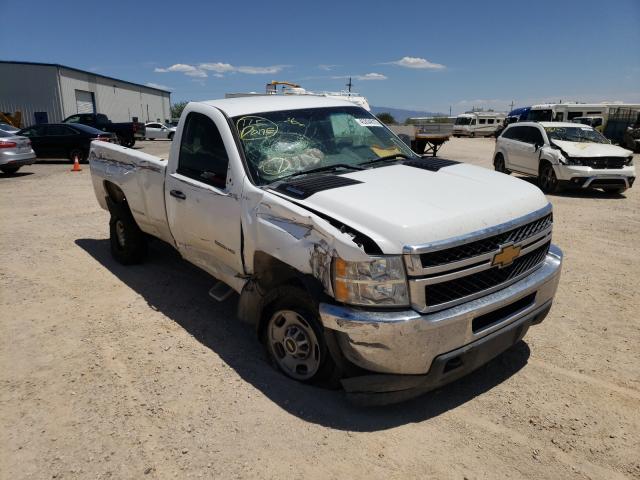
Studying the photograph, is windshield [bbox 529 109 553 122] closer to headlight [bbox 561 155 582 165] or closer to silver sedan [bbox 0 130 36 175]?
headlight [bbox 561 155 582 165]

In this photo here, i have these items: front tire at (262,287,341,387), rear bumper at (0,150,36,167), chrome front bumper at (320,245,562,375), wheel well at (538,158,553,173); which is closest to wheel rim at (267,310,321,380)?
front tire at (262,287,341,387)

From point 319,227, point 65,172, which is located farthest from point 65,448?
point 65,172

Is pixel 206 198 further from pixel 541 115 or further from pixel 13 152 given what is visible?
pixel 541 115

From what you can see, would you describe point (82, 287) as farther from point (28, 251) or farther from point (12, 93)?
point (12, 93)

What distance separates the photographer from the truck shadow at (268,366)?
297 centimetres

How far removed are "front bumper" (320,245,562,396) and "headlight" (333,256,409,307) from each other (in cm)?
7

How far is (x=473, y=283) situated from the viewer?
2.75 metres

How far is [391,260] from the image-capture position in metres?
2.52

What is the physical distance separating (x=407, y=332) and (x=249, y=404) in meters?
1.23

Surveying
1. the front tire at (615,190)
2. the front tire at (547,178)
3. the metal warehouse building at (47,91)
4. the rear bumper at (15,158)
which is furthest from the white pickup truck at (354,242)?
the metal warehouse building at (47,91)

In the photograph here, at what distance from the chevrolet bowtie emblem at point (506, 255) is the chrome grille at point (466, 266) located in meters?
0.01

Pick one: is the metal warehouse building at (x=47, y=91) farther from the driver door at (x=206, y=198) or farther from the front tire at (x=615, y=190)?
the driver door at (x=206, y=198)

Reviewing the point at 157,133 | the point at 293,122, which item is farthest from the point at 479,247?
the point at 157,133

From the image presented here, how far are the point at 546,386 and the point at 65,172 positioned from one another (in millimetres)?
16366
